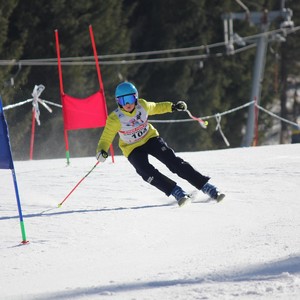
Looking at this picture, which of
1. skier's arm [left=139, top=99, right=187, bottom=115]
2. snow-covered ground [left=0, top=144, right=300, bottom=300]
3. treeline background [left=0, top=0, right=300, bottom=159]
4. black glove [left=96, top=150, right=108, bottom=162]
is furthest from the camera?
treeline background [left=0, top=0, right=300, bottom=159]

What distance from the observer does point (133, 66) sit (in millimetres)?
24688

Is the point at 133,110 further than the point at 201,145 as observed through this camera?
No

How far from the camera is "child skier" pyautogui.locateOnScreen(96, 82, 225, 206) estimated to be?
6941 mm

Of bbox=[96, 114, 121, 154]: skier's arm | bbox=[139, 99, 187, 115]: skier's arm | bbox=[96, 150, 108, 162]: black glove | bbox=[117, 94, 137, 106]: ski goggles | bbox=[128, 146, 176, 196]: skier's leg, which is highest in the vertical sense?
bbox=[117, 94, 137, 106]: ski goggles

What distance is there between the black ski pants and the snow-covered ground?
7.3 inches

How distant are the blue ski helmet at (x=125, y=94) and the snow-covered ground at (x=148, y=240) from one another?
0.91 m

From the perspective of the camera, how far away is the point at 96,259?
5.01 m

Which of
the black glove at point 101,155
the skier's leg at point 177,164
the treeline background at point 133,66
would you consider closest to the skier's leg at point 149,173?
the skier's leg at point 177,164

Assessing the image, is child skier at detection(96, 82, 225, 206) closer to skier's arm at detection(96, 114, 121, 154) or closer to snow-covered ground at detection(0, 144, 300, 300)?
skier's arm at detection(96, 114, 121, 154)

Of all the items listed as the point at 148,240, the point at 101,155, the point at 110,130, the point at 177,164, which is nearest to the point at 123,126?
the point at 110,130

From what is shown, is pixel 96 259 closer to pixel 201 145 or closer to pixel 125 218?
pixel 125 218

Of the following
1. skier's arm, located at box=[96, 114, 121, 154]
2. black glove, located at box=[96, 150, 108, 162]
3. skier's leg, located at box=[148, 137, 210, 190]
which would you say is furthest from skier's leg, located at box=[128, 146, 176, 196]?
black glove, located at box=[96, 150, 108, 162]

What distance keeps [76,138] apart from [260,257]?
17.4m

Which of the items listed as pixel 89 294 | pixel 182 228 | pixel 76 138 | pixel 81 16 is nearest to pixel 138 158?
pixel 182 228
